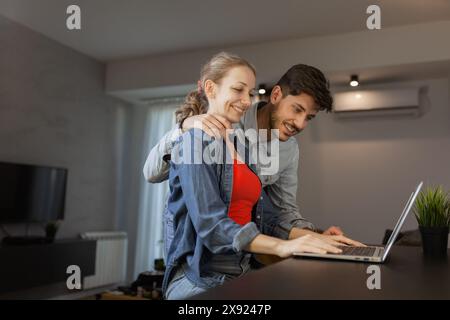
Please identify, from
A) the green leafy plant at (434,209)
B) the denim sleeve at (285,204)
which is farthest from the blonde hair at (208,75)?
the green leafy plant at (434,209)

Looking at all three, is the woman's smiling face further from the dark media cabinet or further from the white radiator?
the white radiator

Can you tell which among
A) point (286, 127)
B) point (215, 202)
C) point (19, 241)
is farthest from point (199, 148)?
point (19, 241)

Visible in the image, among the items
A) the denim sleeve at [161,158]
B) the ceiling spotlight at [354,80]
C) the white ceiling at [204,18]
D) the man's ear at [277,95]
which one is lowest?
the denim sleeve at [161,158]

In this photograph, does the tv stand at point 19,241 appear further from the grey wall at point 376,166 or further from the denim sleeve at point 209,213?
the denim sleeve at point 209,213

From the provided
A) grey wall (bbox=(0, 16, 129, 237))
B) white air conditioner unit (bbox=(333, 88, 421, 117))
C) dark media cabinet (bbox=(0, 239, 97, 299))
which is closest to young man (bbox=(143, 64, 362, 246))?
white air conditioner unit (bbox=(333, 88, 421, 117))

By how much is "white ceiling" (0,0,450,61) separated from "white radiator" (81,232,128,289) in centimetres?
189

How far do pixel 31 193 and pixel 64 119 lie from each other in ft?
2.63

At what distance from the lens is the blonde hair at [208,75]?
3.42 ft

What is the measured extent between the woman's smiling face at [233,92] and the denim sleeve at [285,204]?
365 mm

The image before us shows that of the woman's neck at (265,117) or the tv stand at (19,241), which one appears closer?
the woman's neck at (265,117)

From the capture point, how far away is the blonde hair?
3.42 ft
